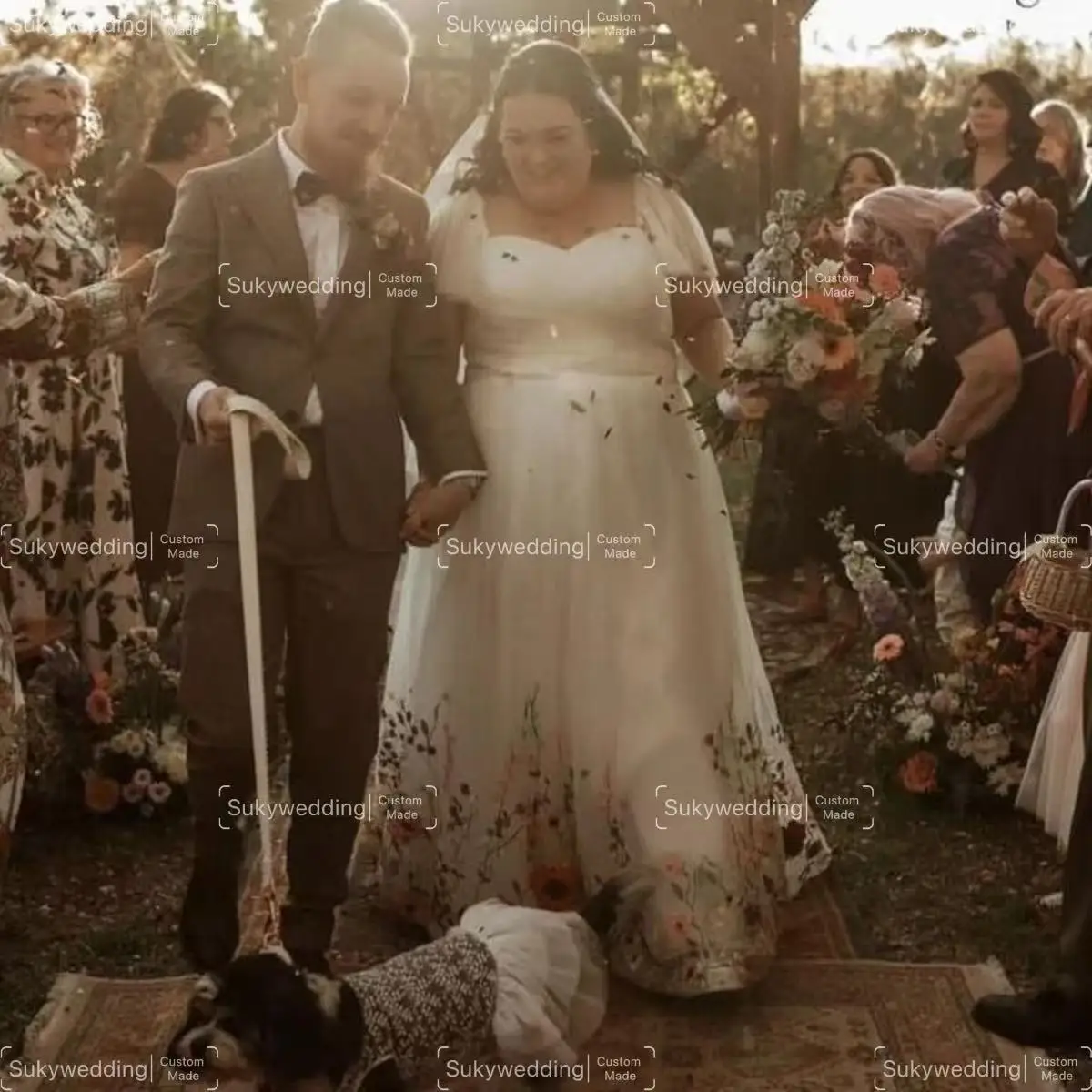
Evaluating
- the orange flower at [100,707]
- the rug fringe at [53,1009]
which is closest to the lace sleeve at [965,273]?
the orange flower at [100,707]

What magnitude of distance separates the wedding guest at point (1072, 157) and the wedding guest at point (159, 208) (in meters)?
1.41

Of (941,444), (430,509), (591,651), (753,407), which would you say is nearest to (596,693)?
(591,651)

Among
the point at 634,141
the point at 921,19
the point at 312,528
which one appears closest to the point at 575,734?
the point at 312,528

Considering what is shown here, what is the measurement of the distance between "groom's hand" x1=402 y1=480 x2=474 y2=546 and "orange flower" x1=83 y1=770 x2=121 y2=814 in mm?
940

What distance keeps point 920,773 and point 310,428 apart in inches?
57.1

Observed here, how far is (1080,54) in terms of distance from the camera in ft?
9.49

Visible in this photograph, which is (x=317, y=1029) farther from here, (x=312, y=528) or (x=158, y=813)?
(x=158, y=813)

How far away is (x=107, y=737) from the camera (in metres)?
3.30

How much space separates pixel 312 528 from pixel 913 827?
1.40 meters

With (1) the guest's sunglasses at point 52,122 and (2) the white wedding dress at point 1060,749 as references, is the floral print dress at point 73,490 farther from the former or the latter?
(2) the white wedding dress at point 1060,749

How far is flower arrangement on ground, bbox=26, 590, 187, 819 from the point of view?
3.18 meters

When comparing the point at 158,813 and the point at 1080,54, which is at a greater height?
the point at 1080,54

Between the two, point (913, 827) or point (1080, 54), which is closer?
point (1080, 54)

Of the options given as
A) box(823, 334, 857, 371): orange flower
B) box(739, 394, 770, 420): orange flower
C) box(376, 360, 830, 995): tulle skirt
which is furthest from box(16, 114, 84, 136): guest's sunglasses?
box(823, 334, 857, 371): orange flower
